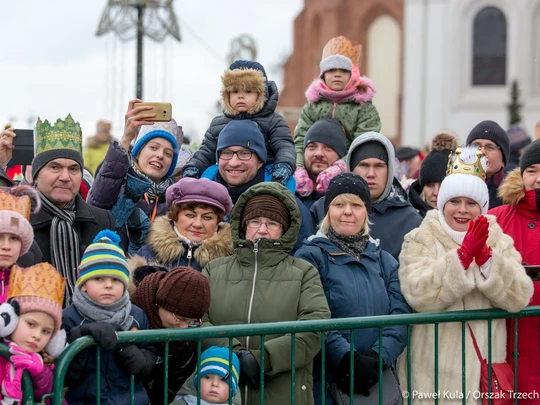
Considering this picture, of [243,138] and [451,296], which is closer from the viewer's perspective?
[451,296]

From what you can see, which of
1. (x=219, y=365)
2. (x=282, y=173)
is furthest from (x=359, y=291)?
(x=282, y=173)

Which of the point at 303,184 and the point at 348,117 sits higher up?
the point at 348,117

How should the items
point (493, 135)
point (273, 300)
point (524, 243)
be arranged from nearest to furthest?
point (273, 300), point (524, 243), point (493, 135)

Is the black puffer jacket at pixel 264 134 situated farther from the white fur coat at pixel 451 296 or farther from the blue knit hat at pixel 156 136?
the white fur coat at pixel 451 296

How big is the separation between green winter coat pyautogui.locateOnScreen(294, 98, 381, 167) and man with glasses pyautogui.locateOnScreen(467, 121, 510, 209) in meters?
0.79

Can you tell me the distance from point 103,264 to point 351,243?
63.1 inches

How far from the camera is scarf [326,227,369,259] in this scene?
19.5 feet

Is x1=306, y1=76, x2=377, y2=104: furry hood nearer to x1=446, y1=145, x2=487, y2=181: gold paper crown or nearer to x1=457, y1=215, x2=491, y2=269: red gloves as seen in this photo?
x1=446, y1=145, x2=487, y2=181: gold paper crown

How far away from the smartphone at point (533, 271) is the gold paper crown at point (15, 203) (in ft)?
9.40

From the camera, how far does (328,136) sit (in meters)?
7.55

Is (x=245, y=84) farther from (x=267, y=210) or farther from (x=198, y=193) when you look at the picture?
(x=267, y=210)

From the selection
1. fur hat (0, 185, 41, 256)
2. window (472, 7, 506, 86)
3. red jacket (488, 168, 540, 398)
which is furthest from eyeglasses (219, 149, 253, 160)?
window (472, 7, 506, 86)

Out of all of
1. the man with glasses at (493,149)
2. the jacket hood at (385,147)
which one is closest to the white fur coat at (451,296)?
the jacket hood at (385,147)

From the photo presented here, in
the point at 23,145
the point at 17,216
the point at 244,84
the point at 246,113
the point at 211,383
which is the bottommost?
the point at 211,383
